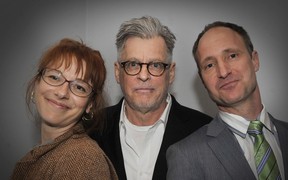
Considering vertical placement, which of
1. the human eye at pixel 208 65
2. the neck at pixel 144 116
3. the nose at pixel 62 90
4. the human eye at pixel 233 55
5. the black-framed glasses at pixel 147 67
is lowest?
the neck at pixel 144 116

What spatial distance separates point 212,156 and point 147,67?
574 millimetres

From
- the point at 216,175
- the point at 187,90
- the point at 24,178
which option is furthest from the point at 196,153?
the point at 187,90

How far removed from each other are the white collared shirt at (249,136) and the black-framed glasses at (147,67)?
0.40 metres

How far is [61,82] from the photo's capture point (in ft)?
3.99

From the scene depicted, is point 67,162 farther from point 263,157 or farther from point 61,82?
point 263,157

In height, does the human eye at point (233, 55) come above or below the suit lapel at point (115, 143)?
above

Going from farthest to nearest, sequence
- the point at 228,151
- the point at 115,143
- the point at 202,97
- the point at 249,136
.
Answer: the point at 202,97 < the point at 115,143 < the point at 249,136 < the point at 228,151

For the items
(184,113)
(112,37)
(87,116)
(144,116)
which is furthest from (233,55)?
(112,37)

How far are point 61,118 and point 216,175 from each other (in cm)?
76

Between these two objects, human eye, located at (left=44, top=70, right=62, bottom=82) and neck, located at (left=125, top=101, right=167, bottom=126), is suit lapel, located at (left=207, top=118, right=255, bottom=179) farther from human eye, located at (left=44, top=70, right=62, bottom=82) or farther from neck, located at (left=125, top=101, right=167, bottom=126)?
human eye, located at (left=44, top=70, right=62, bottom=82)

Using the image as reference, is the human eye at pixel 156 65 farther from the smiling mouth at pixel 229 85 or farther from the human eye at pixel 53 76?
the human eye at pixel 53 76

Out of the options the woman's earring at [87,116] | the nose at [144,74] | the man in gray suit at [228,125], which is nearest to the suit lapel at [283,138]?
the man in gray suit at [228,125]

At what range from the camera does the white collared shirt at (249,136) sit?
1.21 metres

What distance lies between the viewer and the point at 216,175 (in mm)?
1109
